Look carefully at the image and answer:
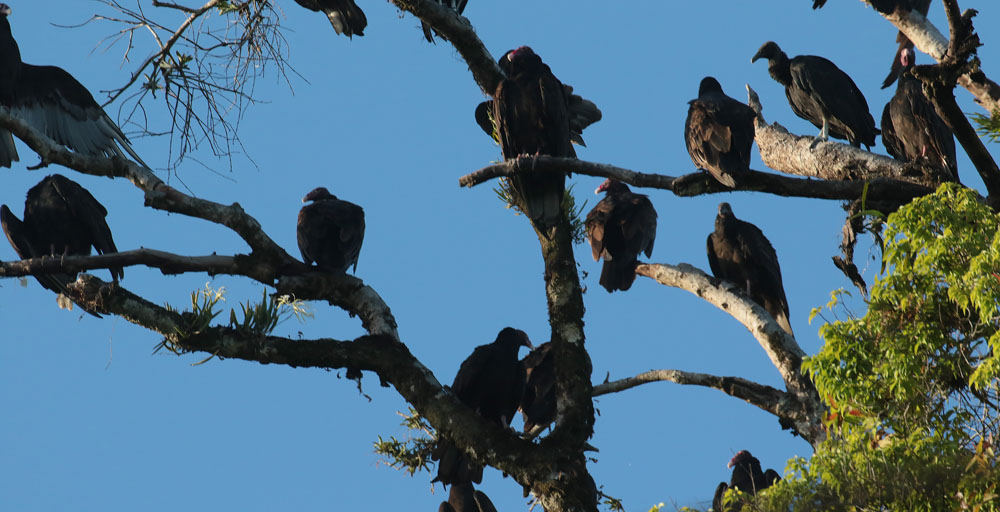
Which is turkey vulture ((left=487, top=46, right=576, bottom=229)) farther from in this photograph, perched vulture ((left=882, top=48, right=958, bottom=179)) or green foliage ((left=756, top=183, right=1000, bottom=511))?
green foliage ((left=756, top=183, right=1000, bottom=511))

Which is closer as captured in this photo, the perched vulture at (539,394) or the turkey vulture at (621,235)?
the perched vulture at (539,394)

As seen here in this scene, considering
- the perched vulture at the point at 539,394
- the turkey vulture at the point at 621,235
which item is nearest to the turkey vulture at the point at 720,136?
the turkey vulture at the point at 621,235

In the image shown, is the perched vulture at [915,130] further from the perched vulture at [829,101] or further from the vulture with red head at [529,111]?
the vulture with red head at [529,111]

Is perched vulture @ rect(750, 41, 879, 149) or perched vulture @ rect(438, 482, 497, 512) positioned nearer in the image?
perched vulture @ rect(750, 41, 879, 149)

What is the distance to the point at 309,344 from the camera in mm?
4664

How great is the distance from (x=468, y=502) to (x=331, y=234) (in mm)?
2479

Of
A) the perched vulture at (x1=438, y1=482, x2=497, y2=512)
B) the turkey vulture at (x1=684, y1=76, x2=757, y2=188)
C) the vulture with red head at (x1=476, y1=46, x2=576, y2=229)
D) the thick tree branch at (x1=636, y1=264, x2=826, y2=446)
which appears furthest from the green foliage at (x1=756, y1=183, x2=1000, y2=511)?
the perched vulture at (x1=438, y1=482, x2=497, y2=512)

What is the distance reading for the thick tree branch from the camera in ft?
17.2

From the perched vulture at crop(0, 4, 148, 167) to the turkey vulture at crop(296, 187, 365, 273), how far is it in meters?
1.11

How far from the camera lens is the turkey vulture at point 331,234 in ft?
18.7

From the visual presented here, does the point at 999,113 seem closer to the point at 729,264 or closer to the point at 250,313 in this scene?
the point at 729,264

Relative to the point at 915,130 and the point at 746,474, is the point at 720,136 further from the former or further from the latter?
the point at 746,474

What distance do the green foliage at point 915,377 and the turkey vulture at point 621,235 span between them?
13.4 feet

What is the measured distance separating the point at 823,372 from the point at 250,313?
103 inches
